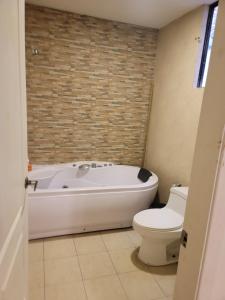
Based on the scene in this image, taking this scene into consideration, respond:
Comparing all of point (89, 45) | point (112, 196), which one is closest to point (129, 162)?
point (112, 196)

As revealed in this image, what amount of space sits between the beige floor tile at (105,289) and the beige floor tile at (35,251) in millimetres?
550

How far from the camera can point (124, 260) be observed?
7.19ft

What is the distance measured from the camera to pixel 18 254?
1.13 m

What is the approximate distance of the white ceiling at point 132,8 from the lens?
2.36m

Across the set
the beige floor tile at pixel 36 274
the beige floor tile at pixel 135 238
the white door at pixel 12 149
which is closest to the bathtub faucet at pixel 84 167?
the beige floor tile at pixel 135 238

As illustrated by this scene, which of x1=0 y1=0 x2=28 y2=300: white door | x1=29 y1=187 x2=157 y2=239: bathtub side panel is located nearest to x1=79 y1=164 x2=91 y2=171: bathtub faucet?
x1=29 y1=187 x2=157 y2=239: bathtub side panel

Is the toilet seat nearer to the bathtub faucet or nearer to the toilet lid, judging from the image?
the toilet lid

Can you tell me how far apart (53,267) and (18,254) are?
1045 millimetres

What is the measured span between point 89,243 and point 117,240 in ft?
1.02

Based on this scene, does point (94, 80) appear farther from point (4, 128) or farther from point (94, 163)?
point (4, 128)

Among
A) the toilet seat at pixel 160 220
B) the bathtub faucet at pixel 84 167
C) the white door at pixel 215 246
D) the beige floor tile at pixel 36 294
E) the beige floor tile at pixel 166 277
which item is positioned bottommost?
the beige floor tile at pixel 166 277

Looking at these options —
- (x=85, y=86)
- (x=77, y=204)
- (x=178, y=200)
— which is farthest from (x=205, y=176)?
(x=85, y=86)

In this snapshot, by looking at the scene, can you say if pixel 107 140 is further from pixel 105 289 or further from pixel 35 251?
pixel 105 289

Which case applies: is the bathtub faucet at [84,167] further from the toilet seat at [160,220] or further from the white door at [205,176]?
the white door at [205,176]
